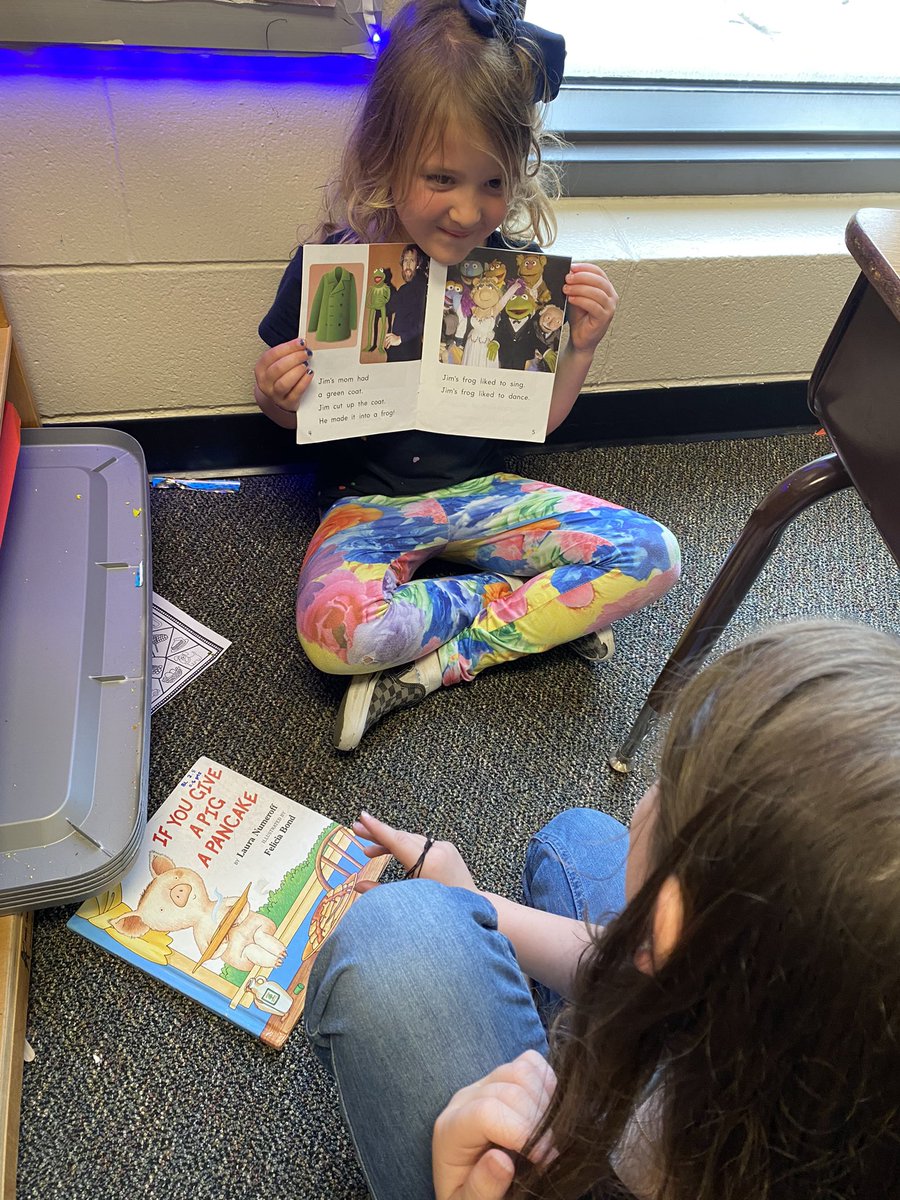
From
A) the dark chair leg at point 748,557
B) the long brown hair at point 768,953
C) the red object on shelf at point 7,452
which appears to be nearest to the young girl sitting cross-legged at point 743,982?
the long brown hair at point 768,953

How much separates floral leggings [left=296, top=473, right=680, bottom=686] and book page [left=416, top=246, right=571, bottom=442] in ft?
0.40

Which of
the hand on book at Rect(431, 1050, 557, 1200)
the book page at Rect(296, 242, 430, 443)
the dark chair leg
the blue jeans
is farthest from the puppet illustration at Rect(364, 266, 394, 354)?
the hand on book at Rect(431, 1050, 557, 1200)

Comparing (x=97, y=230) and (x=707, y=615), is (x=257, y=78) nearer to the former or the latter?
(x=97, y=230)

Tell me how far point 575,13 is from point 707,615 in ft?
3.64

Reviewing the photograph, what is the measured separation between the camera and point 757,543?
85 centimetres

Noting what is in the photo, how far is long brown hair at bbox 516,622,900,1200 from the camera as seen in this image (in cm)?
37

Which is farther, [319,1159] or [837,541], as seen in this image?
[837,541]

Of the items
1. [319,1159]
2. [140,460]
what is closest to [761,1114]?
[319,1159]

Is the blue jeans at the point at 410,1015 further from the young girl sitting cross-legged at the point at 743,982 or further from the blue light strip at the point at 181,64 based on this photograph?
the blue light strip at the point at 181,64

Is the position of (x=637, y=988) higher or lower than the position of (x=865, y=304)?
lower

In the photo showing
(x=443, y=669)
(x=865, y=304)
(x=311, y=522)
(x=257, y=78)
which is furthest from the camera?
(x=311, y=522)

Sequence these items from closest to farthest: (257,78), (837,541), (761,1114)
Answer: (761,1114) → (257,78) → (837,541)

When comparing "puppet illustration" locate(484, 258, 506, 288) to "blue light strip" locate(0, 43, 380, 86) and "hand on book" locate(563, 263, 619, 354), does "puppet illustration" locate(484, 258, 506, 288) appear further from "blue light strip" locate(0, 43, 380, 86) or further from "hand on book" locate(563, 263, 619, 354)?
"blue light strip" locate(0, 43, 380, 86)

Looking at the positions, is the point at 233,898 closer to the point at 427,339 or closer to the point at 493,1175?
the point at 493,1175
